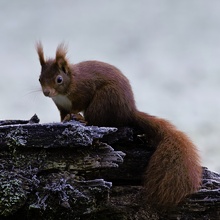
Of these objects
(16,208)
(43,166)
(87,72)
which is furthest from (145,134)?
(16,208)

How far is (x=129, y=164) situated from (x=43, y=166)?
2.45 ft

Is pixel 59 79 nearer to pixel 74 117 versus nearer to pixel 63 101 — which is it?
pixel 63 101

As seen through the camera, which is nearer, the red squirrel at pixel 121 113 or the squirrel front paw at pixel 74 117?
the red squirrel at pixel 121 113

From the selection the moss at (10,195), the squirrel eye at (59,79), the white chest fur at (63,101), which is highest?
the squirrel eye at (59,79)

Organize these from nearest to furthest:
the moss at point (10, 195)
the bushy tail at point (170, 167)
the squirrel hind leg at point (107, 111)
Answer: the moss at point (10, 195) < the bushy tail at point (170, 167) < the squirrel hind leg at point (107, 111)

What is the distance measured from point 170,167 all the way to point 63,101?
1.09 metres

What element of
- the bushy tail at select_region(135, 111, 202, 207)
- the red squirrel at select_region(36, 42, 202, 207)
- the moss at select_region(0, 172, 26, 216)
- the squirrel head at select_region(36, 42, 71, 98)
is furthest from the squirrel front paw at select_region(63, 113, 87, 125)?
the moss at select_region(0, 172, 26, 216)

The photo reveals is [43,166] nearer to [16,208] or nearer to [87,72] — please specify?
[16,208]

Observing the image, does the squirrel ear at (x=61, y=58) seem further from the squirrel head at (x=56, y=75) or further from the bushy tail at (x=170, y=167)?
the bushy tail at (x=170, y=167)

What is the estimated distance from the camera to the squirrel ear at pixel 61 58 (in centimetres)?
406

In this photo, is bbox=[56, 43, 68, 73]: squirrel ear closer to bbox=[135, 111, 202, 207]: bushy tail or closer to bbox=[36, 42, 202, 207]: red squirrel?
bbox=[36, 42, 202, 207]: red squirrel

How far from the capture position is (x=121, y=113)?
12.8 feet

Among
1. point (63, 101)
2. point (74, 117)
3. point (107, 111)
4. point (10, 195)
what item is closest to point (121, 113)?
point (107, 111)

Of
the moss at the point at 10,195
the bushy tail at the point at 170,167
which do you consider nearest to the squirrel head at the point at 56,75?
the bushy tail at the point at 170,167
